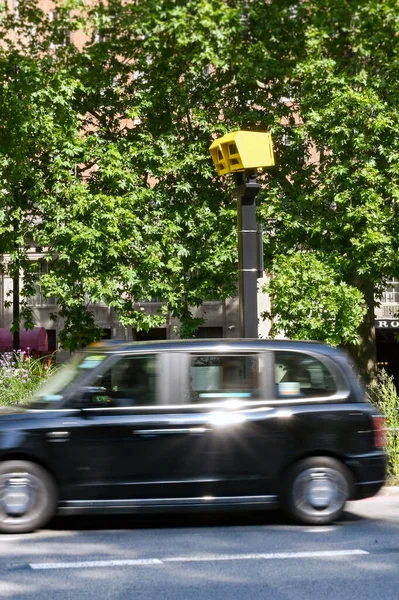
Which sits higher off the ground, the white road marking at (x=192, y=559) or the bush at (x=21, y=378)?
the bush at (x=21, y=378)

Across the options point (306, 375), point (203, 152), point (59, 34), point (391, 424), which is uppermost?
point (59, 34)

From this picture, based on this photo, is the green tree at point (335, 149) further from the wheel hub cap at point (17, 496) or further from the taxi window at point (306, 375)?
the wheel hub cap at point (17, 496)

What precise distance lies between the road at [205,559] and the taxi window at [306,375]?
4.00 feet

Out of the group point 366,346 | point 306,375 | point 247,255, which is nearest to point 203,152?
point 366,346

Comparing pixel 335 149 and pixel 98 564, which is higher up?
pixel 335 149

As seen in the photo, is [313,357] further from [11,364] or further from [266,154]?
[11,364]

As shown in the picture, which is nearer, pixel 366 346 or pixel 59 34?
pixel 366 346

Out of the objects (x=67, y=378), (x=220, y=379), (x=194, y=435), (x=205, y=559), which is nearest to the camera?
(x=205, y=559)

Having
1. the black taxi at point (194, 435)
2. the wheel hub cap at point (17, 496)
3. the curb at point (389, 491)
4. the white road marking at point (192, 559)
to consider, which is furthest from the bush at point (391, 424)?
the wheel hub cap at point (17, 496)

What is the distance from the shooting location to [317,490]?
9.00m

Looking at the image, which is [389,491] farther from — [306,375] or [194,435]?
[194,435]

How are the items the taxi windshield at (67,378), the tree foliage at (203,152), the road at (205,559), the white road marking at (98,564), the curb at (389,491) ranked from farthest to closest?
the tree foliage at (203,152)
the curb at (389,491)
the taxi windshield at (67,378)
the white road marking at (98,564)
the road at (205,559)

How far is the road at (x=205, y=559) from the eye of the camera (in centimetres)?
641

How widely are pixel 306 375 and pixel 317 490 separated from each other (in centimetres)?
103
